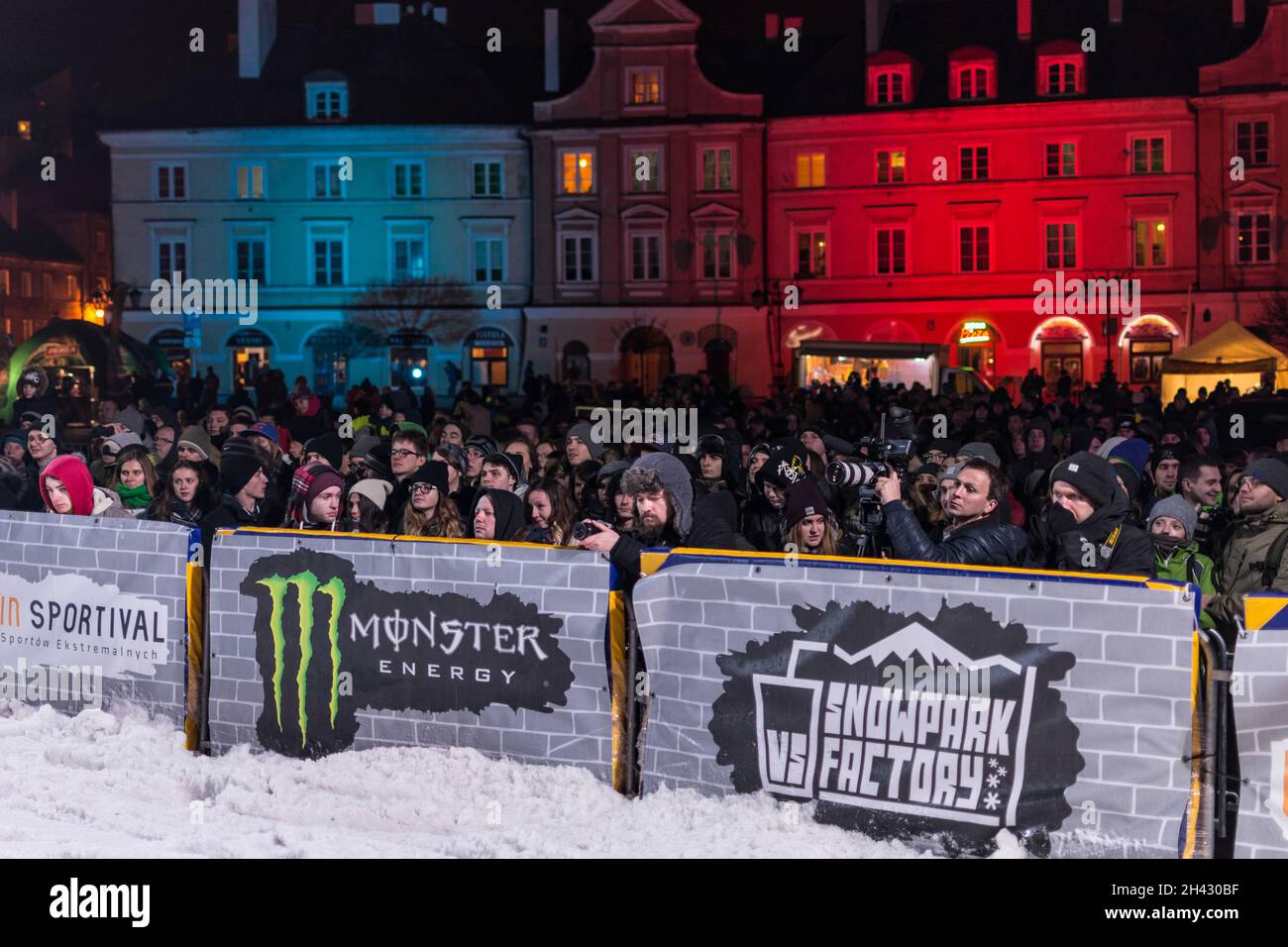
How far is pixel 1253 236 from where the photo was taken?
50.3 m

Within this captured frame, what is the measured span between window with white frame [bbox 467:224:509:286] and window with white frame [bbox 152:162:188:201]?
10388mm

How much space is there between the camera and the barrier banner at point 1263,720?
18.2 ft

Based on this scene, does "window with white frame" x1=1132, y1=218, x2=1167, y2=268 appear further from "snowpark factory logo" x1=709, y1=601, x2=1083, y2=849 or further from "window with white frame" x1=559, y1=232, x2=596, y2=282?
"snowpark factory logo" x1=709, y1=601, x2=1083, y2=849

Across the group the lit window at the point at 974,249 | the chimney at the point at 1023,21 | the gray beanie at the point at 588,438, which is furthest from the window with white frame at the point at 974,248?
the gray beanie at the point at 588,438

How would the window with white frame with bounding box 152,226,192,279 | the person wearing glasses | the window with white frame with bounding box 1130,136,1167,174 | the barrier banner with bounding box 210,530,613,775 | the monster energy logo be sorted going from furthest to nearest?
the window with white frame with bounding box 152,226,192,279 → the window with white frame with bounding box 1130,136,1167,174 → the monster energy logo → the person wearing glasses → the barrier banner with bounding box 210,530,613,775

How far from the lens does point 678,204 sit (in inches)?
2111

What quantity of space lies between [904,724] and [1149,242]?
48604 millimetres

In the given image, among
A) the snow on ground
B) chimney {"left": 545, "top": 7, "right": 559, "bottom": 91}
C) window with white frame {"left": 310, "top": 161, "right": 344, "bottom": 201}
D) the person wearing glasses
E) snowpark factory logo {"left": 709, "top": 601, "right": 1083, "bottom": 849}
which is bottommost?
the snow on ground

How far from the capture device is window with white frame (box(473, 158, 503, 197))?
54.8 meters

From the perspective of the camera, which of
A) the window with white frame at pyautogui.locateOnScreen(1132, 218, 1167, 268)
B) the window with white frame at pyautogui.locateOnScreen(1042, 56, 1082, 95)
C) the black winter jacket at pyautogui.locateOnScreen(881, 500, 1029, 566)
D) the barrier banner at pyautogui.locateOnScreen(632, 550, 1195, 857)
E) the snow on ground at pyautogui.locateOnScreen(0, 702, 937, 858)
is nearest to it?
the barrier banner at pyautogui.locateOnScreen(632, 550, 1195, 857)

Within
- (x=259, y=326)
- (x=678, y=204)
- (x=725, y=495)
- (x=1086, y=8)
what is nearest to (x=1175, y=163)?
(x=1086, y=8)

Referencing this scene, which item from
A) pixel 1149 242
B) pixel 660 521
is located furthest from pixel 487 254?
pixel 660 521

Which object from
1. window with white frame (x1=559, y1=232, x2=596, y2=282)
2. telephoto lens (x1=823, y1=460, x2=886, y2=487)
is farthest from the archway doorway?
telephoto lens (x1=823, y1=460, x2=886, y2=487)

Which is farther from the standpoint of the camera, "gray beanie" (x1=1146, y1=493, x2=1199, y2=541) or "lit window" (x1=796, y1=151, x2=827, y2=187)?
"lit window" (x1=796, y1=151, x2=827, y2=187)
